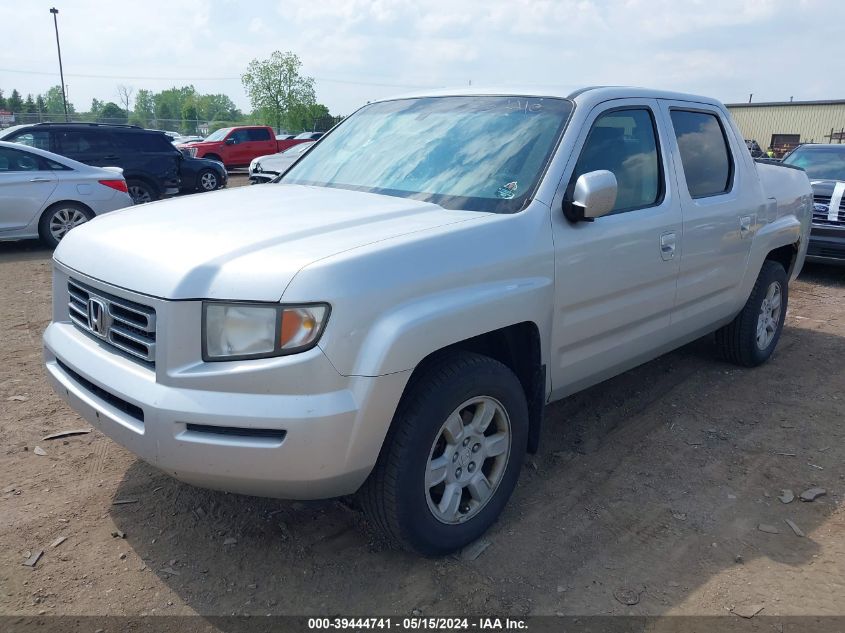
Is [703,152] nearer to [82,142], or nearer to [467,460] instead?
[467,460]

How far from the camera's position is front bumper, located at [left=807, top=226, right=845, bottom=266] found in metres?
8.21

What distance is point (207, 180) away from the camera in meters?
14.8

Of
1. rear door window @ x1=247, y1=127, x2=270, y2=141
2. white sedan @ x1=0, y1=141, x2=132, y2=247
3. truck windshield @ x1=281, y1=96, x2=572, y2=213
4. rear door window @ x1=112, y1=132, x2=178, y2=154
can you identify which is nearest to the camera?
truck windshield @ x1=281, y1=96, x2=572, y2=213

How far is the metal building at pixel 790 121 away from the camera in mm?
45531

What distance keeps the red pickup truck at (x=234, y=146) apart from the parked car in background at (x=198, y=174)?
9108 mm

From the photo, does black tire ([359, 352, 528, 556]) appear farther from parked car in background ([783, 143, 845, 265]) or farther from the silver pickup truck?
parked car in background ([783, 143, 845, 265])

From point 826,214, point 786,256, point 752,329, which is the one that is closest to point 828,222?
point 826,214

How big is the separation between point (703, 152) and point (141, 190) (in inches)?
434

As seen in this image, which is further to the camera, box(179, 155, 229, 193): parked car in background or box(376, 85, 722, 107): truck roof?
box(179, 155, 229, 193): parked car in background

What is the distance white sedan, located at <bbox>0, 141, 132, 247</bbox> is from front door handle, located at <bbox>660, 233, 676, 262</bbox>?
8.30 metres

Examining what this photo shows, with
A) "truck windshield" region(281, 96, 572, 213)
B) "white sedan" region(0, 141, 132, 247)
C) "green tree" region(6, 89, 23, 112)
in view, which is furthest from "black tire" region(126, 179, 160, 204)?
"green tree" region(6, 89, 23, 112)

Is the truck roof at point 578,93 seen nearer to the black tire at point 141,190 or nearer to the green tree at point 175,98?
the black tire at point 141,190

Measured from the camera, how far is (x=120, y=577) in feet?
9.00

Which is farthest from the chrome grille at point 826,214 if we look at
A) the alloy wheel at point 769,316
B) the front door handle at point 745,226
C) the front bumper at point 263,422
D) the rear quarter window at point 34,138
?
the rear quarter window at point 34,138
